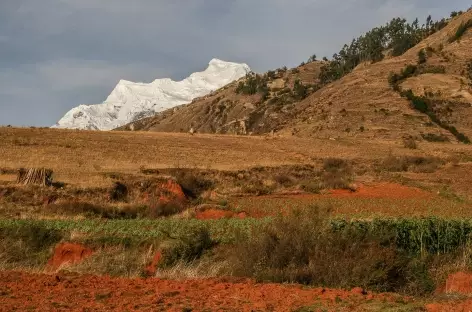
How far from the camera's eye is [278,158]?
164ft

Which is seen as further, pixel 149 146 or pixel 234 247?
pixel 149 146

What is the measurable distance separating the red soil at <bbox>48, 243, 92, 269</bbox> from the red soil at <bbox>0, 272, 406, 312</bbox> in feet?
17.3

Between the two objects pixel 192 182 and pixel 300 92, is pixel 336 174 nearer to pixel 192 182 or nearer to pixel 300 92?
pixel 192 182

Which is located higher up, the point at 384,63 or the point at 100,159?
the point at 384,63

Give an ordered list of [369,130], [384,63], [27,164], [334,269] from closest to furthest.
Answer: [334,269], [27,164], [369,130], [384,63]

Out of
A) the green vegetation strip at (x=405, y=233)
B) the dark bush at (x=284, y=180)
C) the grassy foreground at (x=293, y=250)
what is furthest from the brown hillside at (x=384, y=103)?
the grassy foreground at (x=293, y=250)

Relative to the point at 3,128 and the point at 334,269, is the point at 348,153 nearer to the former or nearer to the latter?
the point at 3,128

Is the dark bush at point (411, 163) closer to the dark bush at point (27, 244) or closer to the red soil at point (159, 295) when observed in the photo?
the dark bush at point (27, 244)

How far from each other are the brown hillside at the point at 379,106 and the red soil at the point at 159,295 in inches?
2267

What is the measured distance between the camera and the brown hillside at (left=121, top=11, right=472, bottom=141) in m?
68.0

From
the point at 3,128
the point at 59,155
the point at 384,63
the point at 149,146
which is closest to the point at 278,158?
the point at 149,146

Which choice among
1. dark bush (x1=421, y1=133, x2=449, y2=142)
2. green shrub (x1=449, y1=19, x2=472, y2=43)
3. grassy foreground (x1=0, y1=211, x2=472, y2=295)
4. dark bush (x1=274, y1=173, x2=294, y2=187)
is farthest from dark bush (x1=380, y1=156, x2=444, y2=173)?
green shrub (x1=449, y1=19, x2=472, y2=43)

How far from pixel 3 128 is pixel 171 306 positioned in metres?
48.5

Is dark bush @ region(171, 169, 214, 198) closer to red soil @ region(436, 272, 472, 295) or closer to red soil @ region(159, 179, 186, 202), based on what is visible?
red soil @ region(159, 179, 186, 202)
